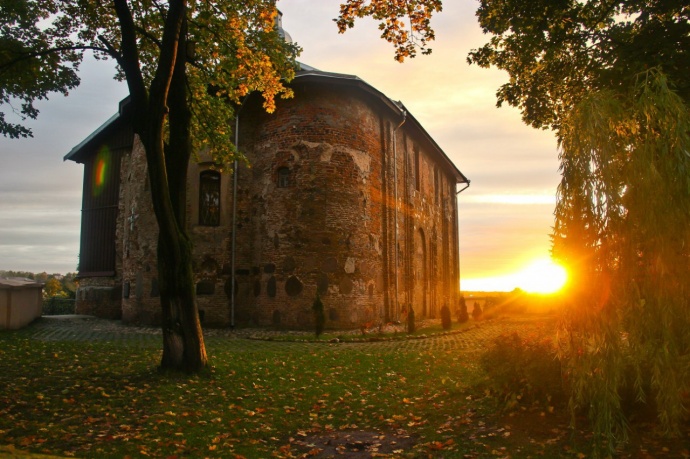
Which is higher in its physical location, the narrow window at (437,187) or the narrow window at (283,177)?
the narrow window at (437,187)

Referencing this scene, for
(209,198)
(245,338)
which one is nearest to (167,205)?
(245,338)

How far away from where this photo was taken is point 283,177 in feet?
58.2

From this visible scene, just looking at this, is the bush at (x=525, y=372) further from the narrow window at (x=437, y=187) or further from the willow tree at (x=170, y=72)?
the narrow window at (x=437, y=187)

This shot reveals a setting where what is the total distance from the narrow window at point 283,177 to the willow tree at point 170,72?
17.7 ft

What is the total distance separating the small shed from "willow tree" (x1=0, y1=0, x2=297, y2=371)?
23.3 ft

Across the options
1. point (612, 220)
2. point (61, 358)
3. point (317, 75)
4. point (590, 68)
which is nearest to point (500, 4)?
point (590, 68)

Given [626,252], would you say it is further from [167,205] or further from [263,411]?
[167,205]

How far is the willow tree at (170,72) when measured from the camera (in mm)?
8742

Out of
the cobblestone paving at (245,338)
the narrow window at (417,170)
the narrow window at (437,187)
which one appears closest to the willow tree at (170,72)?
the cobblestone paving at (245,338)

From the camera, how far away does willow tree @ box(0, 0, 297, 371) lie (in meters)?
8.74

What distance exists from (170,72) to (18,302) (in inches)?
472

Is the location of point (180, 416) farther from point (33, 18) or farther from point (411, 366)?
point (33, 18)

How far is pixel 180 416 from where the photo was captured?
6.70 metres

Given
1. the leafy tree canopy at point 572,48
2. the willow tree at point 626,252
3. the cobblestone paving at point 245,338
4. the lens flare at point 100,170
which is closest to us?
the willow tree at point 626,252
